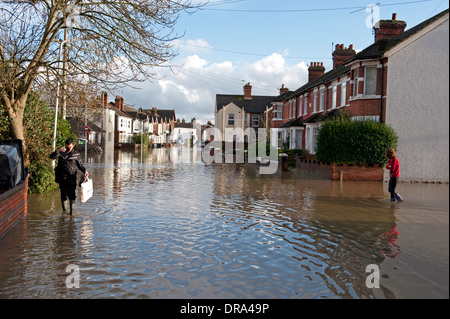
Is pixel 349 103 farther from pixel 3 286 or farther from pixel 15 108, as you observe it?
pixel 3 286

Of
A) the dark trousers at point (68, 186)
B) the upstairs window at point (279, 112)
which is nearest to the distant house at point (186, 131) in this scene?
the upstairs window at point (279, 112)

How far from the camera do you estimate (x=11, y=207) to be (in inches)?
324

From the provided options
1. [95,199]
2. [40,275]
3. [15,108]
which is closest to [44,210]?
[95,199]

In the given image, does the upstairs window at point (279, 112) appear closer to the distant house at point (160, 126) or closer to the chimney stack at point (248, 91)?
the chimney stack at point (248, 91)

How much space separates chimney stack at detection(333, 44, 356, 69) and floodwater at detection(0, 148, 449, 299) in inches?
1014

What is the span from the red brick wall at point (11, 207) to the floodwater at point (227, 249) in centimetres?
20

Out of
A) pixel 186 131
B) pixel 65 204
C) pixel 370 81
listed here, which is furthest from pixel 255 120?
pixel 186 131

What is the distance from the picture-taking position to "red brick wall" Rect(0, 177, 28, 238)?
→ 7553mm

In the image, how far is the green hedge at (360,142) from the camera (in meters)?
21.2

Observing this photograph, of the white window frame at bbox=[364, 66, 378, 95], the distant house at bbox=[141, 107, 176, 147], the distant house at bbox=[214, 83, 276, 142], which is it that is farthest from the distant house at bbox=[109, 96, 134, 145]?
the white window frame at bbox=[364, 66, 378, 95]

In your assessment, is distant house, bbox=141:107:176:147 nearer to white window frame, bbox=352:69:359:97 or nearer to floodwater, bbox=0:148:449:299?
white window frame, bbox=352:69:359:97

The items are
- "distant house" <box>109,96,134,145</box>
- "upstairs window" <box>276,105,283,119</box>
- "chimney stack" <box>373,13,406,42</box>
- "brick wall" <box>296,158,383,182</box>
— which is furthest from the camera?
"distant house" <box>109,96,134,145</box>

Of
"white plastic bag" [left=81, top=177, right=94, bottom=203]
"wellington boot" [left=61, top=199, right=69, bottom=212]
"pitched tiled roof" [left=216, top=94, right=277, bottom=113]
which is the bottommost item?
"wellington boot" [left=61, top=199, right=69, bottom=212]

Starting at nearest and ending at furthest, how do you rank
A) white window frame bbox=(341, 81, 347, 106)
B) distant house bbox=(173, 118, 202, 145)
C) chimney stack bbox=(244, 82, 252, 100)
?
white window frame bbox=(341, 81, 347, 106), chimney stack bbox=(244, 82, 252, 100), distant house bbox=(173, 118, 202, 145)
